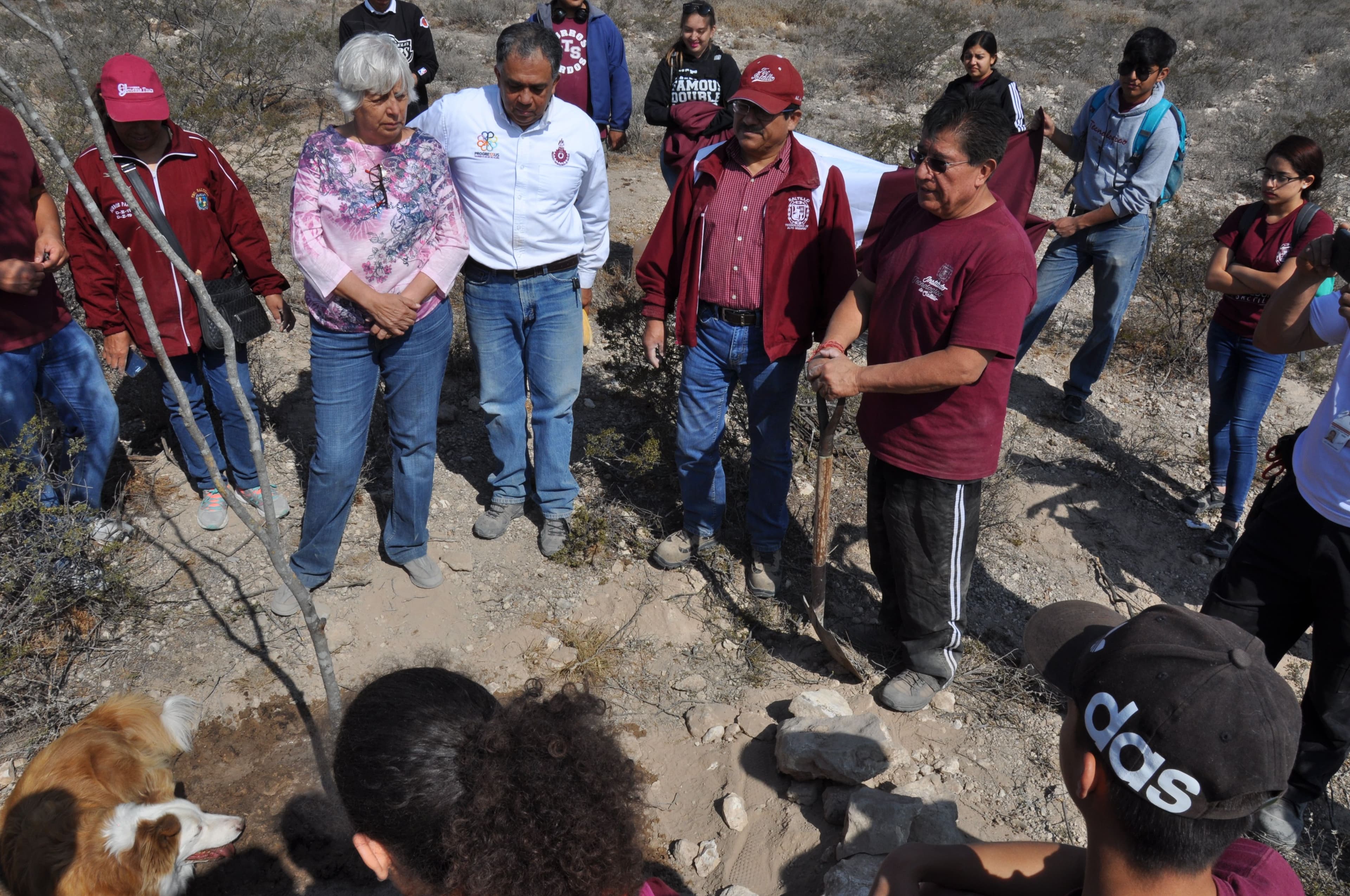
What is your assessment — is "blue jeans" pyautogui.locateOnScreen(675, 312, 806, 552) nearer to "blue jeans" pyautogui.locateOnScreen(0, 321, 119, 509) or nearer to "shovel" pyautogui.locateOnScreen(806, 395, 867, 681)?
"shovel" pyautogui.locateOnScreen(806, 395, 867, 681)

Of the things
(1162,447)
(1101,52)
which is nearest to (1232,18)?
(1101,52)

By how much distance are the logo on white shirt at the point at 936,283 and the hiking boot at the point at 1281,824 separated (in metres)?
2.05

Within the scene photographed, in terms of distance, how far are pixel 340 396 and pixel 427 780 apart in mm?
2236

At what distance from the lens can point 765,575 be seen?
158 inches

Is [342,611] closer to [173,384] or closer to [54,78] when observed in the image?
[173,384]

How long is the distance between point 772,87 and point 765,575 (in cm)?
204

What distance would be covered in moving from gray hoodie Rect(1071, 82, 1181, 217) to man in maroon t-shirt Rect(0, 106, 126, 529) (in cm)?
512

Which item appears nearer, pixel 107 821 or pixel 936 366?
pixel 107 821

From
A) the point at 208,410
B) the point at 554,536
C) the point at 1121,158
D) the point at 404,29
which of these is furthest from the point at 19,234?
the point at 1121,158

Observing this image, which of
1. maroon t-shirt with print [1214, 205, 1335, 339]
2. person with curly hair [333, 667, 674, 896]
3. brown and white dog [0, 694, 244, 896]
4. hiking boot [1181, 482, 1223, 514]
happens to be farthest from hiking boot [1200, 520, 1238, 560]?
brown and white dog [0, 694, 244, 896]

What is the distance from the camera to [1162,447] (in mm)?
5617

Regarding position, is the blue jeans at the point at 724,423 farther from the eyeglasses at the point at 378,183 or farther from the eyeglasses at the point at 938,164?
the eyeglasses at the point at 378,183

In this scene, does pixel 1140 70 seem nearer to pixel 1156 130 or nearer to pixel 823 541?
pixel 1156 130

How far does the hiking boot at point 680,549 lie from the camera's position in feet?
13.5
